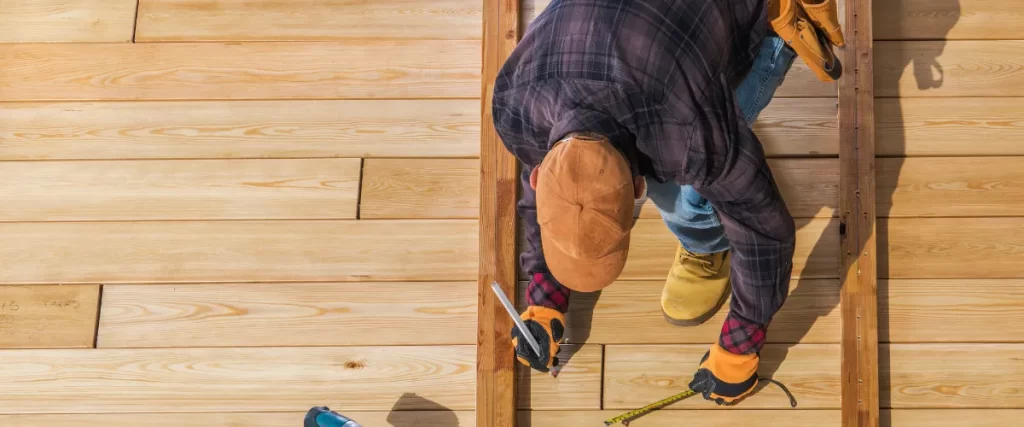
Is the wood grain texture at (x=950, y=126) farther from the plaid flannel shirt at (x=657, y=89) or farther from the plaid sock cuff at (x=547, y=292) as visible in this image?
the plaid sock cuff at (x=547, y=292)


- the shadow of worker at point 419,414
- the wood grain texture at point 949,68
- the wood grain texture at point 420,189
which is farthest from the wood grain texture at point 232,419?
the wood grain texture at point 949,68

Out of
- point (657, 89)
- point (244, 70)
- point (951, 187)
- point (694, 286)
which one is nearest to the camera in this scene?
point (657, 89)

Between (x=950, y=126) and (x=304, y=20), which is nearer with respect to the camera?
(x=950, y=126)

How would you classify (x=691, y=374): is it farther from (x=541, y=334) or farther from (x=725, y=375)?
(x=541, y=334)

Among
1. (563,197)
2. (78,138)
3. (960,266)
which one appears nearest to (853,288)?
(960,266)

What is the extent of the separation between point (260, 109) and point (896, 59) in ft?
5.36

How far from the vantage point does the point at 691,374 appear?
163cm

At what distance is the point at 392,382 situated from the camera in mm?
1675

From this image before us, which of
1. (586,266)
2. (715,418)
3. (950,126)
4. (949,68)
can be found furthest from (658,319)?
(949,68)

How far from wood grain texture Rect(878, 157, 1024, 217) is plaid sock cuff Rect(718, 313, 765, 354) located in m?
0.50

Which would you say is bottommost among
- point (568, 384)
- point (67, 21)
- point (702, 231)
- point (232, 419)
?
point (232, 419)

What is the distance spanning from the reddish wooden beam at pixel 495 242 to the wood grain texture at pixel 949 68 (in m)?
0.95

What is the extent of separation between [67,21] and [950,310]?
2.39 m

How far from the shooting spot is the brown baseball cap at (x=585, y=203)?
0.94m
